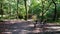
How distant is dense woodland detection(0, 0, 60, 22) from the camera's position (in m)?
17.7

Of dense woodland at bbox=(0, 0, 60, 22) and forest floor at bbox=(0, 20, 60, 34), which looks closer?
forest floor at bbox=(0, 20, 60, 34)

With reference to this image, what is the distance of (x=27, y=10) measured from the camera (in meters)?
20.0

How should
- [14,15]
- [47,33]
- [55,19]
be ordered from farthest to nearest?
[14,15] → [55,19] → [47,33]

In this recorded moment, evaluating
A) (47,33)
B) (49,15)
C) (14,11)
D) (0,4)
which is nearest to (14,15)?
(14,11)

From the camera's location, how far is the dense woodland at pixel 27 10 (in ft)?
58.0

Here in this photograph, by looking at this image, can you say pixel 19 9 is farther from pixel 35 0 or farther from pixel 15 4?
pixel 35 0

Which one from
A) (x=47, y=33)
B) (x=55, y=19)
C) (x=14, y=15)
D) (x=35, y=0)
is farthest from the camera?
(x=14, y=15)

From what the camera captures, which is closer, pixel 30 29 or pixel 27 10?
pixel 30 29

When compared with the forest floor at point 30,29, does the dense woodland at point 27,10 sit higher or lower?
higher

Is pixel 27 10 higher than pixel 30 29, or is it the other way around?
pixel 27 10

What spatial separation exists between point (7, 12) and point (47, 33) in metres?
12.4

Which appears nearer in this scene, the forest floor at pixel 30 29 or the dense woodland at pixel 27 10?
the forest floor at pixel 30 29

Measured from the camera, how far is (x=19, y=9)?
20.7 m

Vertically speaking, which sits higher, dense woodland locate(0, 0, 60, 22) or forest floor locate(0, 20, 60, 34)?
dense woodland locate(0, 0, 60, 22)
